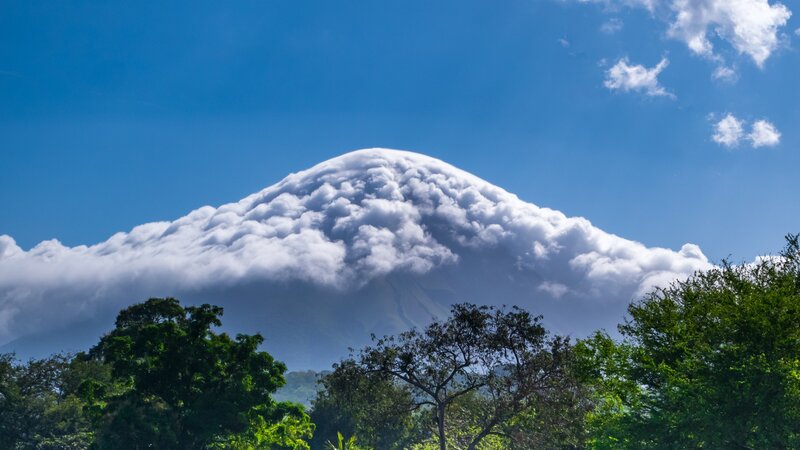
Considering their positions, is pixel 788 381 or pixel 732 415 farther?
pixel 732 415

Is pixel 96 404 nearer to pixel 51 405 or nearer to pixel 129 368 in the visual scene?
pixel 129 368

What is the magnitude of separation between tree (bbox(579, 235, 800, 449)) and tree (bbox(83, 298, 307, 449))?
21.5 metres

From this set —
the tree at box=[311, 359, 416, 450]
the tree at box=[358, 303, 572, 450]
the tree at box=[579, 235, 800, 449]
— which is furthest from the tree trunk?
the tree at box=[579, 235, 800, 449]

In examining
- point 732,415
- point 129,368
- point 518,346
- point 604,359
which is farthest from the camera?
point 129,368

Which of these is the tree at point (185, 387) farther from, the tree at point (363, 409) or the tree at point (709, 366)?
the tree at point (709, 366)

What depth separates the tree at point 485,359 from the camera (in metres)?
44.3

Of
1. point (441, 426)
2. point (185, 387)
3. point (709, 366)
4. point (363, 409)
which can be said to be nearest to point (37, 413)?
point (185, 387)

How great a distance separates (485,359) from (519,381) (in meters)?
2.53

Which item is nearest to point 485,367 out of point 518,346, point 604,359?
point 518,346

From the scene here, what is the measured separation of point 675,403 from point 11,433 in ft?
168

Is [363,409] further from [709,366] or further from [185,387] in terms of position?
[709,366]

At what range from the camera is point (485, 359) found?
4591cm

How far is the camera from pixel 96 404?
4738 cm

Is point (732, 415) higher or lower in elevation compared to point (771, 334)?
lower
